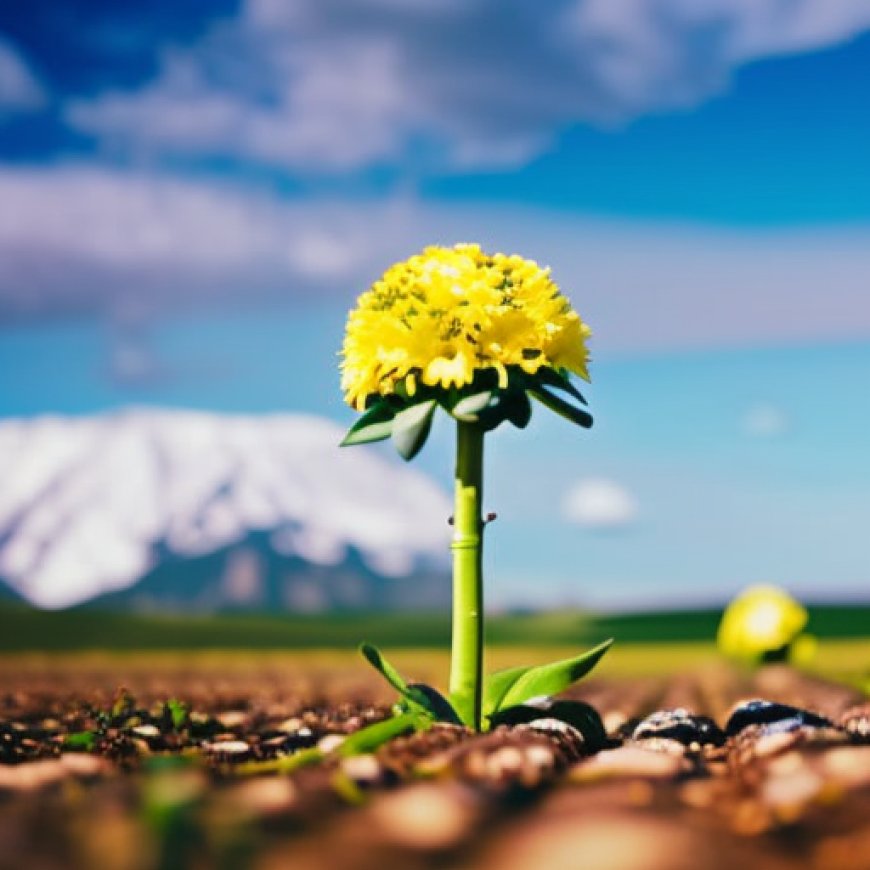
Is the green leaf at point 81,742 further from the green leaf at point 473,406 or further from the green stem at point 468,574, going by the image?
the green leaf at point 473,406

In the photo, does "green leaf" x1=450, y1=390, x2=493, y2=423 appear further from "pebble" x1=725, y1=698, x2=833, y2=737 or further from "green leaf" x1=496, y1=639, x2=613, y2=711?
"pebble" x1=725, y1=698, x2=833, y2=737

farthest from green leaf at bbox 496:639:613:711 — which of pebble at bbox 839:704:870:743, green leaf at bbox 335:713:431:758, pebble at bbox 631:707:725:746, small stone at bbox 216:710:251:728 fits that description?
small stone at bbox 216:710:251:728

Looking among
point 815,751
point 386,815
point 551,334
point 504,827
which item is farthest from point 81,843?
point 551,334

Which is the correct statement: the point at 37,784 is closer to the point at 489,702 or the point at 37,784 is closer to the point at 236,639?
the point at 489,702

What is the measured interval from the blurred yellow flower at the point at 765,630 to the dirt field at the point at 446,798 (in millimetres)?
7949

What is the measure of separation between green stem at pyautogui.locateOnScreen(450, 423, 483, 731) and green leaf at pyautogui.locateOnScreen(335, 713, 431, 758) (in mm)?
439

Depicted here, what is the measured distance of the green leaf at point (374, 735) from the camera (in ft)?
15.0

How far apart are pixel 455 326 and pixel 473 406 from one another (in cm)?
39

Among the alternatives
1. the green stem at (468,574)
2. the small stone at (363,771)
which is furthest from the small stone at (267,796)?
the green stem at (468,574)

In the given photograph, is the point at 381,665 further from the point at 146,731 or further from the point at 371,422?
the point at 146,731

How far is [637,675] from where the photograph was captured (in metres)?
14.9

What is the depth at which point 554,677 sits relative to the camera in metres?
5.73

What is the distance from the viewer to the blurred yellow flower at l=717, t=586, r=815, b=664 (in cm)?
1453

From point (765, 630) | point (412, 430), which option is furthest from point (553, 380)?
point (765, 630)
